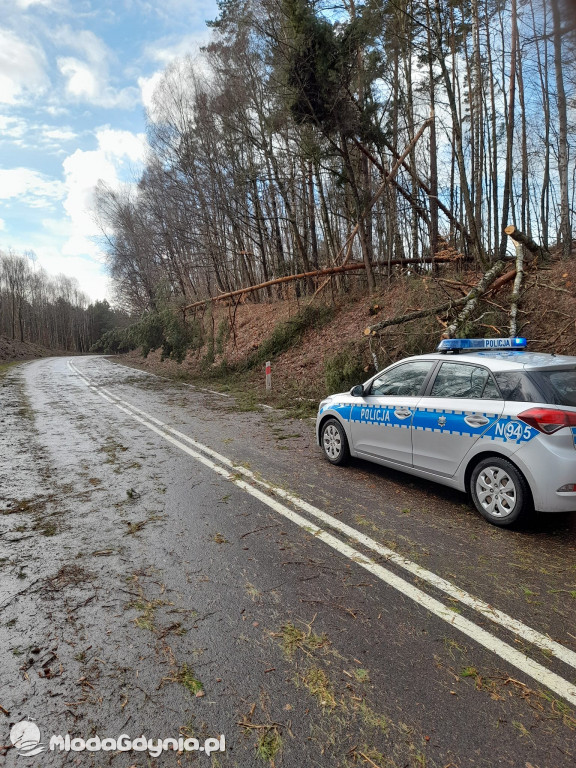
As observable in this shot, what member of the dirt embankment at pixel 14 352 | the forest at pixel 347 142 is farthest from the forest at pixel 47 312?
the forest at pixel 347 142

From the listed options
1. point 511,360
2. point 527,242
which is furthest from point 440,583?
point 527,242

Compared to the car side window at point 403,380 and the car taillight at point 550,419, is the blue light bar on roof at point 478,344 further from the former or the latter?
the car taillight at point 550,419

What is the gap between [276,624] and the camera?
2938mm

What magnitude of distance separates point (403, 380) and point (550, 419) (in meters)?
1.94

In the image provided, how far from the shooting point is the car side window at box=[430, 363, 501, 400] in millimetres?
4598

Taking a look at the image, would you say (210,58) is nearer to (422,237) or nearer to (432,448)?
(422,237)

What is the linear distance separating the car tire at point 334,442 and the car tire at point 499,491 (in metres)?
2.03

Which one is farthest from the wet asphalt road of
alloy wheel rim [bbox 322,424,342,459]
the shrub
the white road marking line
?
the shrub

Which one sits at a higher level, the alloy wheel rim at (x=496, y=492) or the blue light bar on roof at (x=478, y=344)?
the blue light bar on roof at (x=478, y=344)

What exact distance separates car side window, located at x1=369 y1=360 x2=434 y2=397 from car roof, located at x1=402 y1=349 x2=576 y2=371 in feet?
0.88

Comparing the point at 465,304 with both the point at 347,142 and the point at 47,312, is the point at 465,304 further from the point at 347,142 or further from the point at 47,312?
the point at 47,312

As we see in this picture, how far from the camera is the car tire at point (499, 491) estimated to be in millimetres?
4078

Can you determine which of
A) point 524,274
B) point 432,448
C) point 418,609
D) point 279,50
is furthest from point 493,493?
point 279,50

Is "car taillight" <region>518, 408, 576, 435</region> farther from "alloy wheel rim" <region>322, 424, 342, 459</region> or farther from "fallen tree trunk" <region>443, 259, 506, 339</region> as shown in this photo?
"fallen tree trunk" <region>443, 259, 506, 339</region>
